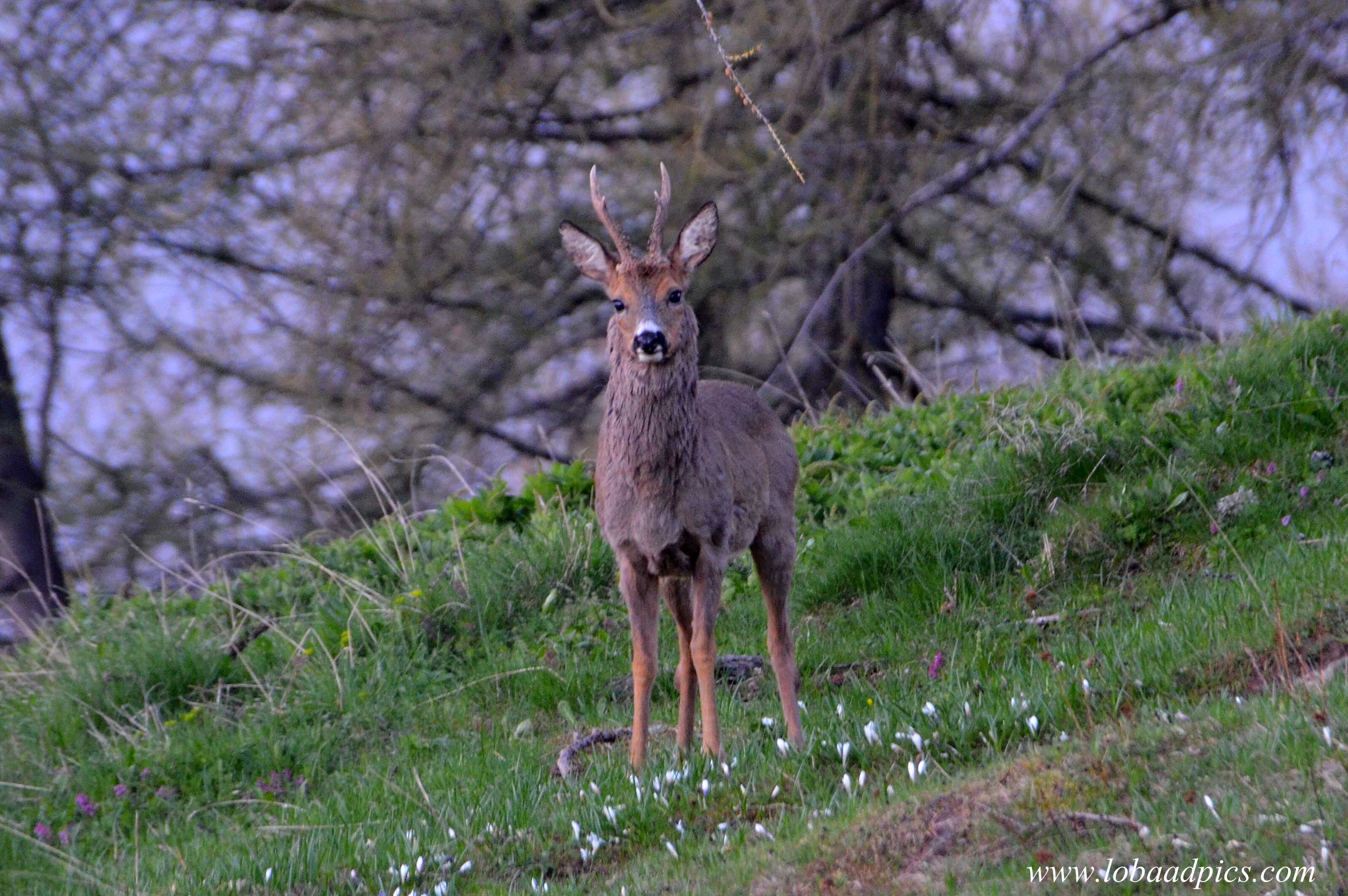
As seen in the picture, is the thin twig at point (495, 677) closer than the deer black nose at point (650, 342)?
No

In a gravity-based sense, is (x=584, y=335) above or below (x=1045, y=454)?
above

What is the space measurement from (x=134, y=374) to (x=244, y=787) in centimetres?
751

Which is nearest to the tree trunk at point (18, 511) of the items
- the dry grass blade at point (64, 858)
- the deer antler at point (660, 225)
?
the dry grass blade at point (64, 858)

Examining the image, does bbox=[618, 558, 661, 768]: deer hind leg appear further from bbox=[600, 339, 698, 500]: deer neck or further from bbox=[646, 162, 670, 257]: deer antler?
bbox=[646, 162, 670, 257]: deer antler

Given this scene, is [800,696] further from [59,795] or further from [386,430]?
[386,430]

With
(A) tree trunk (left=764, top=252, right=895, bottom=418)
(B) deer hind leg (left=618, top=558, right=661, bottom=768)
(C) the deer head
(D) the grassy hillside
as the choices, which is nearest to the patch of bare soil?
(D) the grassy hillside

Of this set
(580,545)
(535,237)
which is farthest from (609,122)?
(580,545)

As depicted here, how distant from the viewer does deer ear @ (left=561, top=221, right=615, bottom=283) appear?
639cm

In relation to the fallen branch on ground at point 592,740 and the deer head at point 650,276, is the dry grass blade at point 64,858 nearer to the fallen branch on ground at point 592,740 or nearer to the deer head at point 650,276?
the fallen branch on ground at point 592,740

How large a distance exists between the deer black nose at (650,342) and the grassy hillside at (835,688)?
5.15 feet

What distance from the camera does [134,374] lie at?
46.1 ft

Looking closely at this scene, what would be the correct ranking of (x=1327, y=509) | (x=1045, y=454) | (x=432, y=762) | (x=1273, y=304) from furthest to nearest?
(x=1273, y=304) < (x=1045, y=454) < (x=1327, y=509) < (x=432, y=762)

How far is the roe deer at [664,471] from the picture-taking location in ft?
20.4

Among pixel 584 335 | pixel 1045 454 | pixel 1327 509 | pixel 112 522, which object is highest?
pixel 584 335
